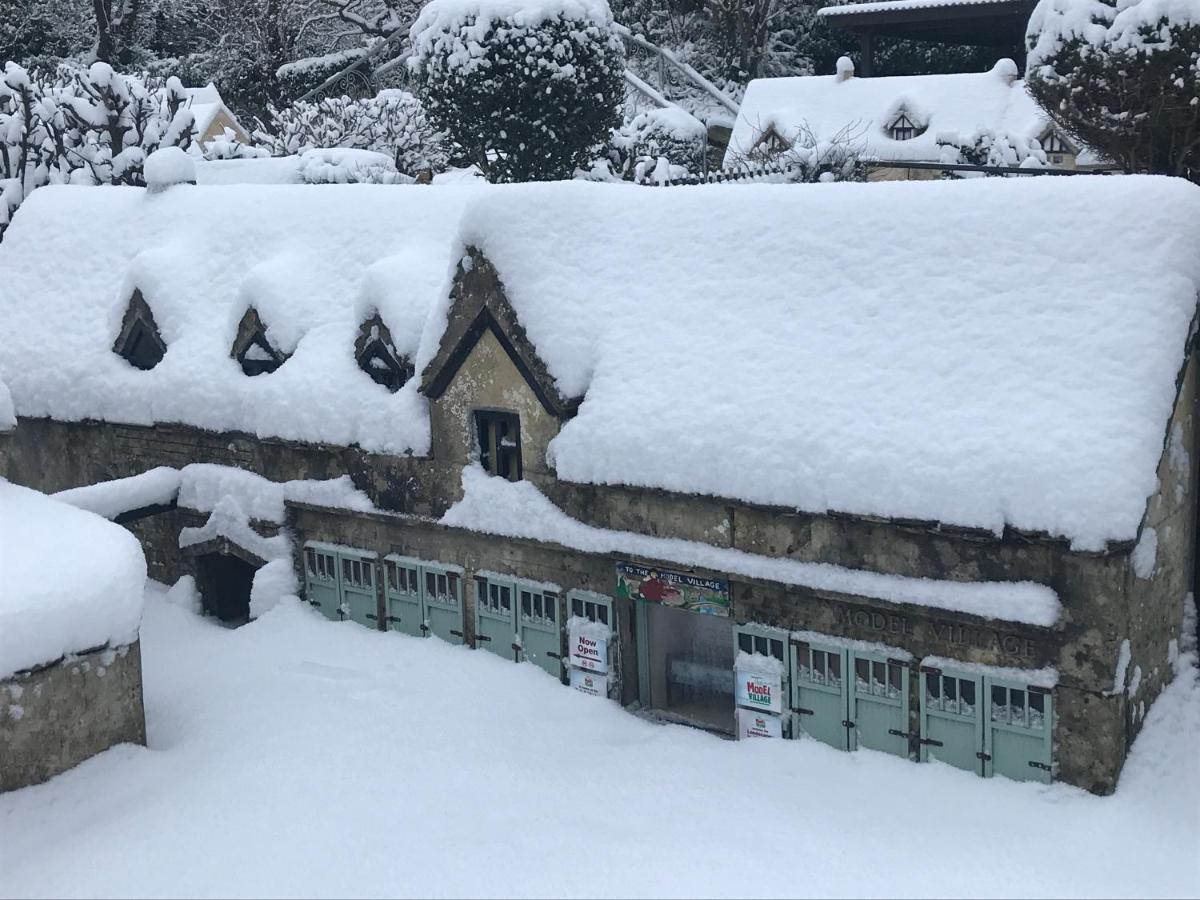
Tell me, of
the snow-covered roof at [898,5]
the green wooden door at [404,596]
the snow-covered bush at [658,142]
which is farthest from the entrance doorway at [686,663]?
the snow-covered roof at [898,5]

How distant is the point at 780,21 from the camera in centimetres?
5509

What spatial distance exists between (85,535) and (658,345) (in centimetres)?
761

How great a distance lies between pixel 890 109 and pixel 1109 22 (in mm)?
24381

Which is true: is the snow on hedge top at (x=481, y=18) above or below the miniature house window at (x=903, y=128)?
above

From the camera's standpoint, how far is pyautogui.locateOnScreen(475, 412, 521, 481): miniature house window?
1691cm

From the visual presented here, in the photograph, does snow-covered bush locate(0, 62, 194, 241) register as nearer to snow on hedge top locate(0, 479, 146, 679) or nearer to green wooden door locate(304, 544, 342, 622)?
green wooden door locate(304, 544, 342, 622)

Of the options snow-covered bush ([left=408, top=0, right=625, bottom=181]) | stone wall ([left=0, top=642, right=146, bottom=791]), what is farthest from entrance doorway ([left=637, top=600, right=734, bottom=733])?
snow-covered bush ([left=408, top=0, right=625, bottom=181])

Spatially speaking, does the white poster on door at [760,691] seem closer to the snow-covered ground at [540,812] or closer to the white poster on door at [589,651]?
the snow-covered ground at [540,812]

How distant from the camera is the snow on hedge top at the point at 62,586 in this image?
1372 centimetres

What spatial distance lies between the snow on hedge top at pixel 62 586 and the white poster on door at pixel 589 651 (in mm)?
5388

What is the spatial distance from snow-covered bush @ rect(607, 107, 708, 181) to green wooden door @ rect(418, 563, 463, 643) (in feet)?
53.3

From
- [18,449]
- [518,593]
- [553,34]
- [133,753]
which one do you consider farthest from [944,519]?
[18,449]

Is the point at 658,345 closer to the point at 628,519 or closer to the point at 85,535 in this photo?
the point at 628,519

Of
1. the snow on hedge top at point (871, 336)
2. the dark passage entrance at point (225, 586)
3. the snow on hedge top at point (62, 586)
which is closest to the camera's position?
the snow on hedge top at point (871, 336)
